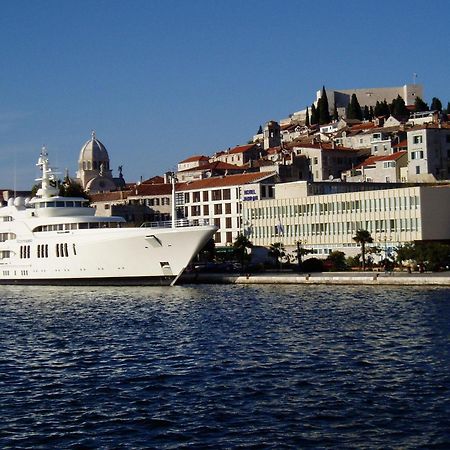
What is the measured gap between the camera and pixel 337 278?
6981 centimetres

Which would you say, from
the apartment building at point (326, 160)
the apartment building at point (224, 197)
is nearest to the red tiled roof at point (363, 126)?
the apartment building at point (326, 160)

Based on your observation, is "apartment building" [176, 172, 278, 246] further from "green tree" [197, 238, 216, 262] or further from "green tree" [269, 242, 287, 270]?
"green tree" [269, 242, 287, 270]

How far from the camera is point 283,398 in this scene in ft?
85.9

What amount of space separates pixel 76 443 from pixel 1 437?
212 centimetres

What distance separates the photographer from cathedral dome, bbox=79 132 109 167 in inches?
6634

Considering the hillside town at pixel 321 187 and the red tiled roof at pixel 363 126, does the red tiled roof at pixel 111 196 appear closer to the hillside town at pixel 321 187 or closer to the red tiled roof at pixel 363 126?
the hillside town at pixel 321 187

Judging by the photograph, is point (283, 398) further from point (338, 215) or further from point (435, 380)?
point (338, 215)

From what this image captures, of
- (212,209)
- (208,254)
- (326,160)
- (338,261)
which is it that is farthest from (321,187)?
(326,160)

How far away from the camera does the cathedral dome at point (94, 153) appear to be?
168 metres

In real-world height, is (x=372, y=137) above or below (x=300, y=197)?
above

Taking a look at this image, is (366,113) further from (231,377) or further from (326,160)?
(231,377)

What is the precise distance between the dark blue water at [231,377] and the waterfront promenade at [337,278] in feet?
37.0

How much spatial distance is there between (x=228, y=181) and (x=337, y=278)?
44.5m

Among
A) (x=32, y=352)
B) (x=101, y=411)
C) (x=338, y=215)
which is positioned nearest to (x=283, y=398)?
(x=101, y=411)
